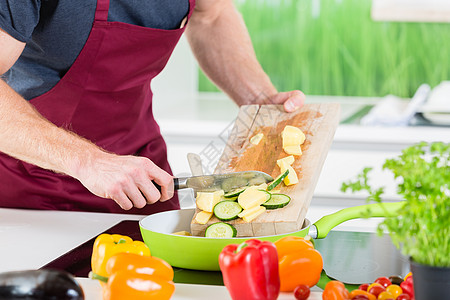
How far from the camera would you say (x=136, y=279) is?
0.98 metres

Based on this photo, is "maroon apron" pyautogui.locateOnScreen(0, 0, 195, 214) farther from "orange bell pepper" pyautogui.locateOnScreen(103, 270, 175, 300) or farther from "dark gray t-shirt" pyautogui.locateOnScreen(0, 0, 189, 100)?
"orange bell pepper" pyautogui.locateOnScreen(103, 270, 175, 300)

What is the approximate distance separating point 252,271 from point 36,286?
0.98ft

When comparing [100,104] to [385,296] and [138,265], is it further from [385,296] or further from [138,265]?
[385,296]

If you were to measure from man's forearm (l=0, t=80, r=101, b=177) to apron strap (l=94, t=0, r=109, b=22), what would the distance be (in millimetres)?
301

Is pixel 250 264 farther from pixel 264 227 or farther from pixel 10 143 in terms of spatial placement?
pixel 10 143

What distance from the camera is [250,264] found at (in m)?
0.97

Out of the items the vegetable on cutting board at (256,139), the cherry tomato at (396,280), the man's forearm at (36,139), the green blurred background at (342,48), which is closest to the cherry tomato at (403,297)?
the cherry tomato at (396,280)

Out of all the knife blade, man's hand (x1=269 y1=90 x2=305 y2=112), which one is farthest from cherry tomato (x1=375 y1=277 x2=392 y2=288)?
man's hand (x1=269 y1=90 x2=305 y2=112)

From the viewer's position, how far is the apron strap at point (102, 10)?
154 centimetres

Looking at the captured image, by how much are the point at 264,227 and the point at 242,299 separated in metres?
0.30

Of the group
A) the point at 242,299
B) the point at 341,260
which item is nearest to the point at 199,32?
the point at 341,260

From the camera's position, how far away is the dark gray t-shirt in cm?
139

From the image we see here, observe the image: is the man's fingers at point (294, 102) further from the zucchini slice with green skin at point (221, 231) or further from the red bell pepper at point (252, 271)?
the red bell pepper at point (252, 271)

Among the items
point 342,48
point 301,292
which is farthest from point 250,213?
point 342,48
